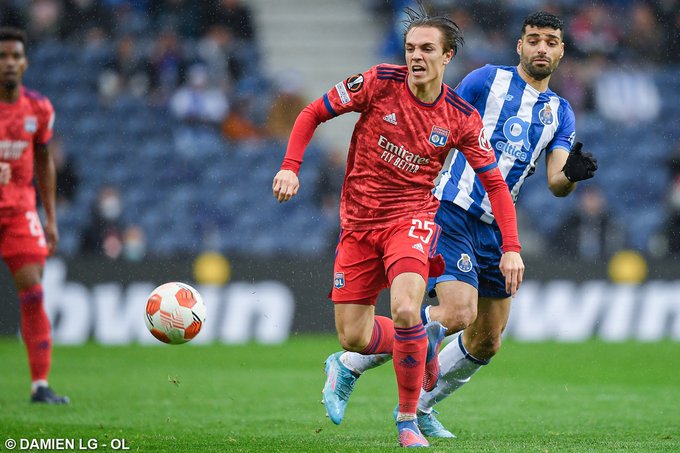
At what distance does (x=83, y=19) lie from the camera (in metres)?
18.1

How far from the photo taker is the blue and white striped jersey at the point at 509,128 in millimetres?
7203

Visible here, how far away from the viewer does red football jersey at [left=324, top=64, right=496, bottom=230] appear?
6.47 meters

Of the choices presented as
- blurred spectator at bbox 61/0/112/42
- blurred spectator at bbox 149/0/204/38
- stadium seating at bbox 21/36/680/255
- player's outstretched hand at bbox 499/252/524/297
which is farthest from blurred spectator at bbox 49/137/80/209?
player's outstretched hand at bbox 499/252/524/297

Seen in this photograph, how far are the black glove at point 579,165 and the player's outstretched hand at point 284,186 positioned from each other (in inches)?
69.6

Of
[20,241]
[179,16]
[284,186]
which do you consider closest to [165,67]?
[179,16]

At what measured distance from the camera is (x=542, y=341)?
1452 centimetres

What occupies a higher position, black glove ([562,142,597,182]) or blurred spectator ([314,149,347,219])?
black glove ([562,142,597,182])

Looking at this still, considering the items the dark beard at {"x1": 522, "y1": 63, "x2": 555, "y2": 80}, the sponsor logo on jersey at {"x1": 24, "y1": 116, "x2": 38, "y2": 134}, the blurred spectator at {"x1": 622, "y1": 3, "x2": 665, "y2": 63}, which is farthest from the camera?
the blurred spectator at {"x1": 622, "y1": 3, "x2": 665, "y2": 63}

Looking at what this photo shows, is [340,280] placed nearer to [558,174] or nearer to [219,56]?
[558,174]

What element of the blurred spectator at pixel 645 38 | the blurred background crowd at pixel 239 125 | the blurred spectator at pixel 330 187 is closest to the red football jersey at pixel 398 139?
the blurred background crowd at pixel 239 125

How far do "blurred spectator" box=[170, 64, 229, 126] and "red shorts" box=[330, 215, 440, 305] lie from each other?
35.4ft

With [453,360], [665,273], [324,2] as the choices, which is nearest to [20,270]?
[453,360]

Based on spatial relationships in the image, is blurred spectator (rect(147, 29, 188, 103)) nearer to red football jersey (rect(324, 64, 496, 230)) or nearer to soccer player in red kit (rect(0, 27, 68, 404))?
soccer player in red kit (rect(0, 27, 68, 404))

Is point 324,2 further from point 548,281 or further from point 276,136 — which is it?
point 548,281
